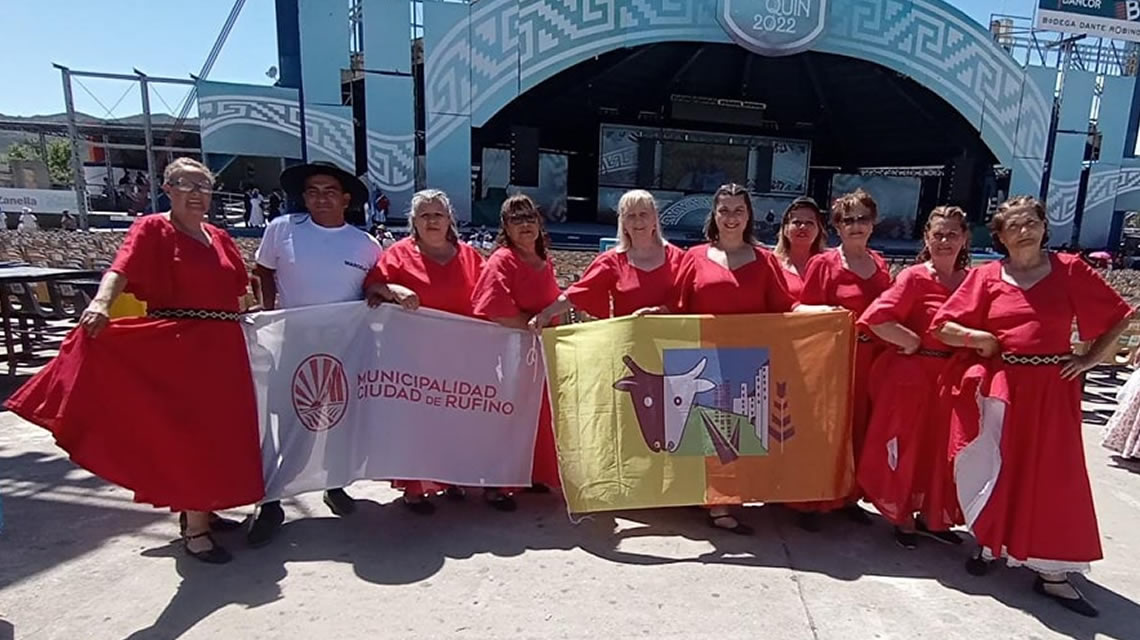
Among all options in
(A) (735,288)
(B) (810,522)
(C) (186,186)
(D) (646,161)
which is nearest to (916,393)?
(B) (810,522)

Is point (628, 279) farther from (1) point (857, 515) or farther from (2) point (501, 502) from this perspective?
(1) point (857, 515)

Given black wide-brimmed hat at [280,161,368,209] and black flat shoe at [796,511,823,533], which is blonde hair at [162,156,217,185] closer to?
black wide-brimmed hat at [280,161,368,209]

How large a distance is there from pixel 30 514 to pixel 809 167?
27.7 meters

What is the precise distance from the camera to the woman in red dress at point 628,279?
3254 millimetres

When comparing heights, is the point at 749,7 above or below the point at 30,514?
above

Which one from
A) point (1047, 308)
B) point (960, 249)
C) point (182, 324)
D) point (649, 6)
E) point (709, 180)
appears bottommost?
point (182, 324)

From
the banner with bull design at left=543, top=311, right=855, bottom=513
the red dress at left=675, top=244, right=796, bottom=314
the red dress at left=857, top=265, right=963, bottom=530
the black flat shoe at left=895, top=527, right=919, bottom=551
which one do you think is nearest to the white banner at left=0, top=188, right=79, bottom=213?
the banner with bull design at left=543, top=311, right=855, bottom=513

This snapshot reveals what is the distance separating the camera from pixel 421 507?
340cm

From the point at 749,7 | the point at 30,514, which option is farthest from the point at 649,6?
the point at 30,514

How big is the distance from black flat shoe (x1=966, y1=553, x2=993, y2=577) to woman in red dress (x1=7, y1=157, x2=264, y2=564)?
130 inches

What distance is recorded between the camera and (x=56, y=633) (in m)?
2.33

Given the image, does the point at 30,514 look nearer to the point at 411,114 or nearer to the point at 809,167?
the point at 411,114

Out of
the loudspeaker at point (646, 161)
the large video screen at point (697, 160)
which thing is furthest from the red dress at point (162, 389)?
the loudspeaker at point (646, 161)

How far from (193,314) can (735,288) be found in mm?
2487
